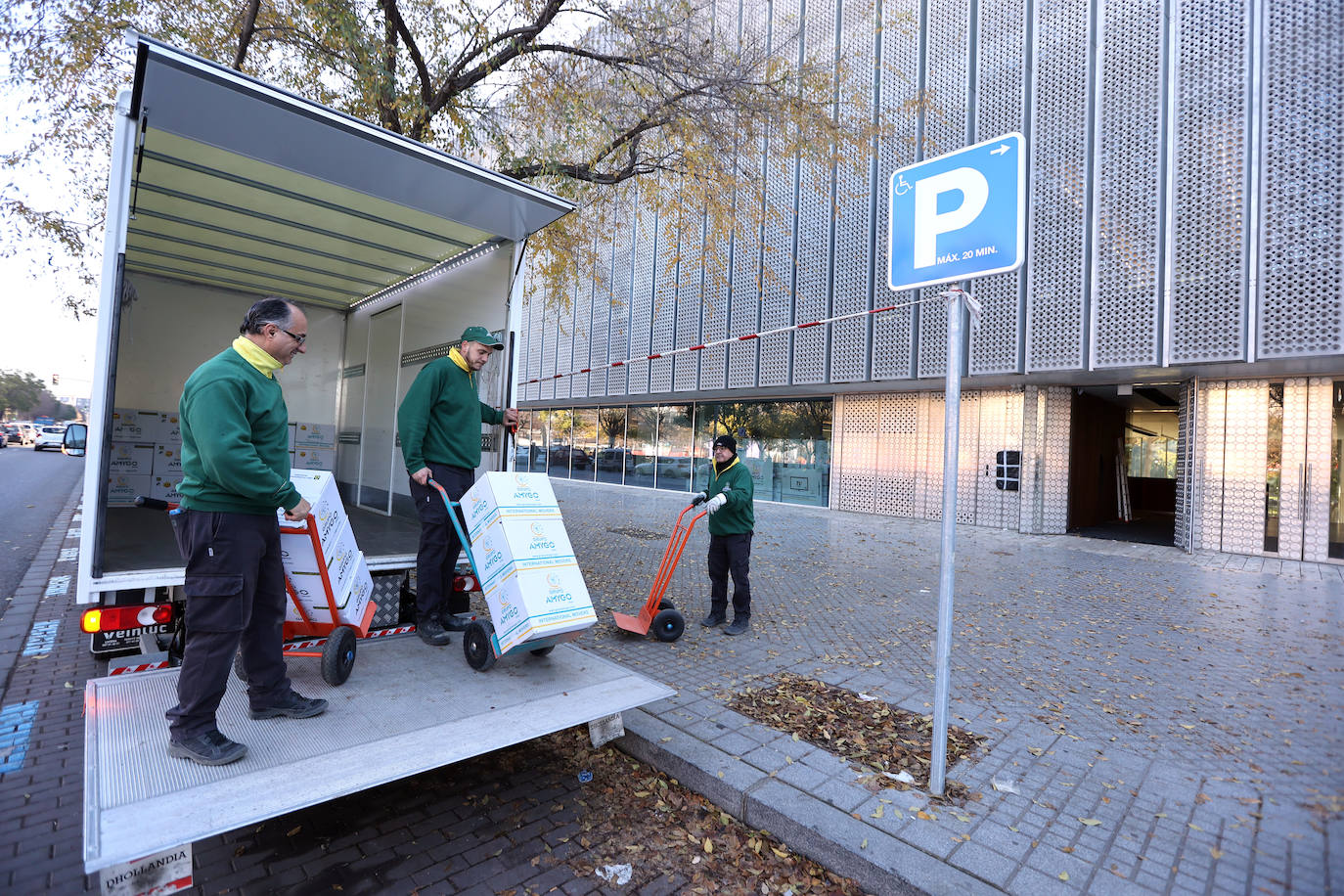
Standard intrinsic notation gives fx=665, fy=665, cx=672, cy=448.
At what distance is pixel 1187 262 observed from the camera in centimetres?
1062

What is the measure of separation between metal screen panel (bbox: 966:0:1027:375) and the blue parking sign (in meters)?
9.97

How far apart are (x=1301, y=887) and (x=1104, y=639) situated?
3.75 meters

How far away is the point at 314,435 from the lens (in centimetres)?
932

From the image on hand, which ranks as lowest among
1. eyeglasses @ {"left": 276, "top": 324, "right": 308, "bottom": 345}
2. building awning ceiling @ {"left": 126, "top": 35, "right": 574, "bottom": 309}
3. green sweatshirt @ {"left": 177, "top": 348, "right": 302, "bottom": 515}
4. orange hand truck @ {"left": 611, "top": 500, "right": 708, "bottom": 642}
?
orange hand truck @ {"left": 611, "top": 500, "right": 708, "bottom": 642}

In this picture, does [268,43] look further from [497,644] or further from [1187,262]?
[1187,262]

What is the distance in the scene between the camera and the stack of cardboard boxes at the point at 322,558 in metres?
3.55

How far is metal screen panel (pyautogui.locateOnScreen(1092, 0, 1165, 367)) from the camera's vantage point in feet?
35.9

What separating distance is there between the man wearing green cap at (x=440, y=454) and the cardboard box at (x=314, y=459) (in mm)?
5542

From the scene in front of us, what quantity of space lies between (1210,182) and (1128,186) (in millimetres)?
1126

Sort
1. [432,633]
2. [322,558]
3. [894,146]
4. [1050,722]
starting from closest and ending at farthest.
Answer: [322,558] < [1050,722] < [432,633] < [894,146]

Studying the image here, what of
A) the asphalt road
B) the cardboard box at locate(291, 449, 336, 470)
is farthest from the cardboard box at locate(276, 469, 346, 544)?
the cardboard box at locate(291, 449, 336, 470)

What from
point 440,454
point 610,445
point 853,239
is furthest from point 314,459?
point 610,445

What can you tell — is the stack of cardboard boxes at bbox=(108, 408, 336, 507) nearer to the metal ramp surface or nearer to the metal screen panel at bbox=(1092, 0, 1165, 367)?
the metal ramp surface

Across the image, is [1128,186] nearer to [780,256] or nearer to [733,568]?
[780,256]
